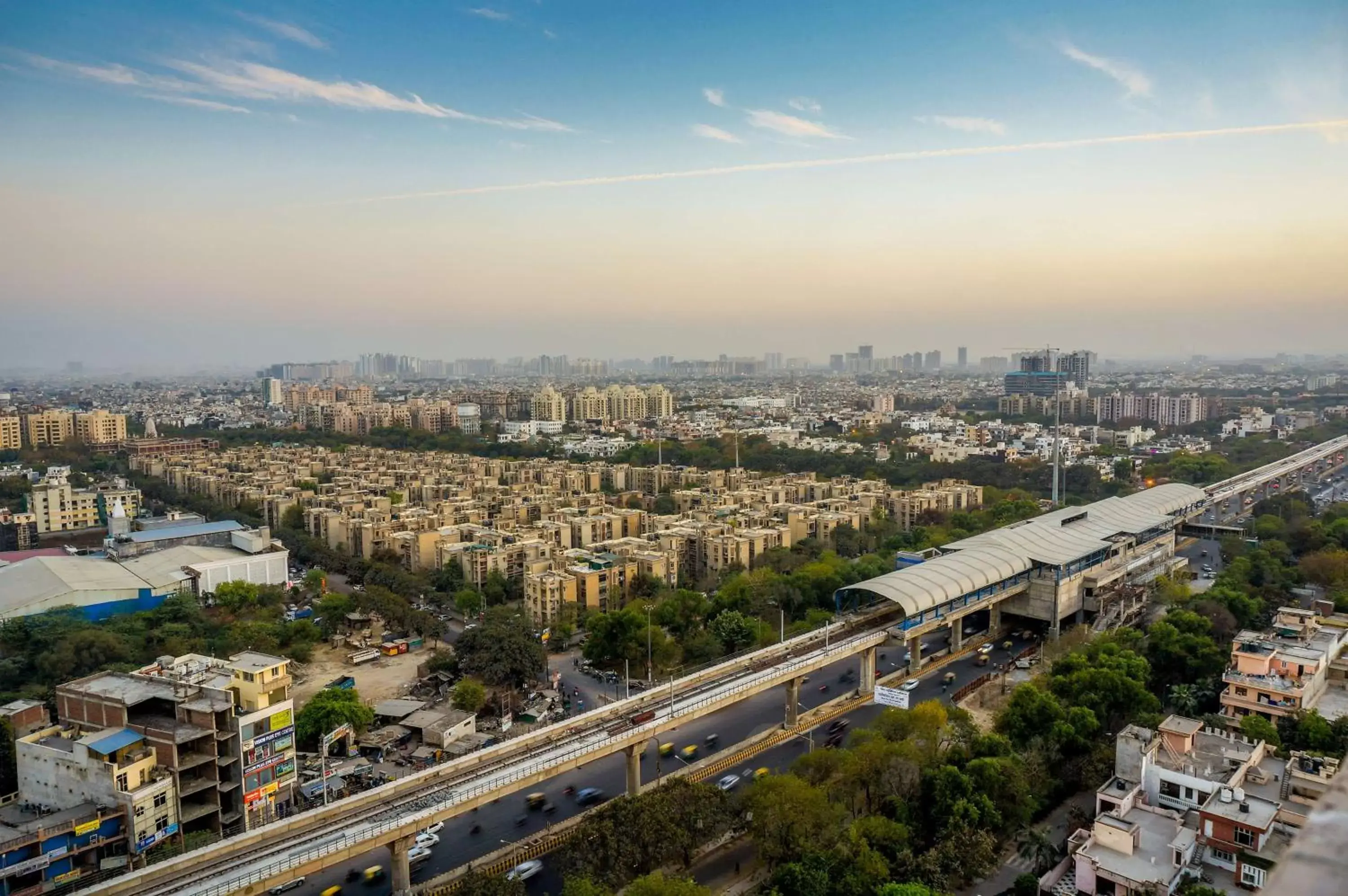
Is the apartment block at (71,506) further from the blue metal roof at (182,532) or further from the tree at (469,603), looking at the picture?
the tree at (469,603)

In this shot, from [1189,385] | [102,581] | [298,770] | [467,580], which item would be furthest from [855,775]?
[1189,385]

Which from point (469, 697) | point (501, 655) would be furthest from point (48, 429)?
point (469, 697)

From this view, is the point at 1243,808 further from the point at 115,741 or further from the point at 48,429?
the point at 48,429

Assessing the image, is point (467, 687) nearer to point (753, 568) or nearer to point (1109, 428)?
point (753, 568)

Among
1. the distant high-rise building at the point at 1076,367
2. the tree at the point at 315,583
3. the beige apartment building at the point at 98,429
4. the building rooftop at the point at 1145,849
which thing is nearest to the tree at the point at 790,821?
the building rooftop at the point at 1145,849

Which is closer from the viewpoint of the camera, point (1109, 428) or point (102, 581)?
point (102, 581)

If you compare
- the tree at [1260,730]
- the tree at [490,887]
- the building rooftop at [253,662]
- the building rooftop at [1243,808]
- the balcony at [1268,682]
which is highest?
the building rooftop at [253,662]
